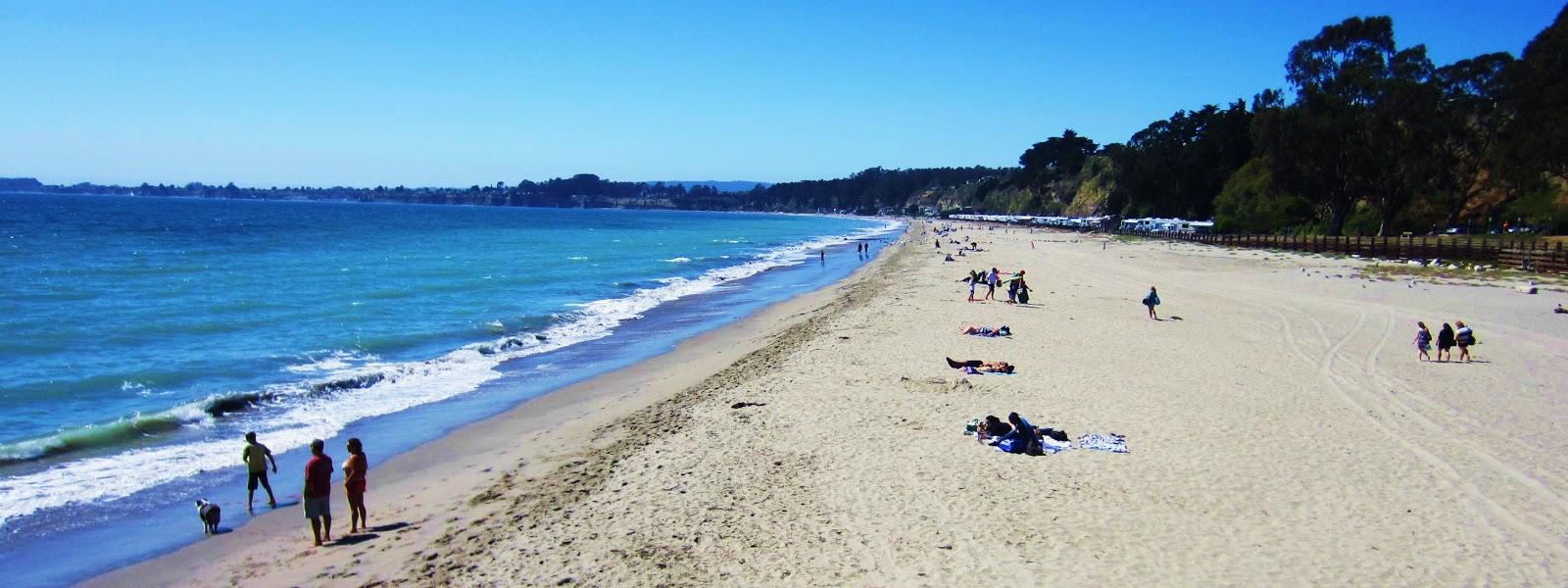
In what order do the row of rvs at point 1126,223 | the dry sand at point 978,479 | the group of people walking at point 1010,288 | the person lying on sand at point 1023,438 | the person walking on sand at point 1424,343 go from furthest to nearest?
the row of rvs at point 1126,223, the group of people walking at point 1010,288, the person walking on sand at point 1424,343, the person lying on sand at point 1023,438, the dry sand at point 978,479

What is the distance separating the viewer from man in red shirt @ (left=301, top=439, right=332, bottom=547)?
9.05m

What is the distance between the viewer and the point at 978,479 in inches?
403

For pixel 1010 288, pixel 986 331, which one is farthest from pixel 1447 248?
pixel 986 331

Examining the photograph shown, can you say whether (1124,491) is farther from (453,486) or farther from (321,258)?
(321,258)

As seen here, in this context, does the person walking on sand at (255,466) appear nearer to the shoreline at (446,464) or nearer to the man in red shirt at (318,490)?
the shoreline at (446,464)

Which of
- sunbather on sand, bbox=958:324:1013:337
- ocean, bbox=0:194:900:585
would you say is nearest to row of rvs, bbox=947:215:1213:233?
ocean, bbox=0:194:900:585

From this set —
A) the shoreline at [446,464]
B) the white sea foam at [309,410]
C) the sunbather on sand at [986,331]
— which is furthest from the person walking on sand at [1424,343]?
the white sea foam at [309,410]

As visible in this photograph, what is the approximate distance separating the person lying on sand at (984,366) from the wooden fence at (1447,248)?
106 feet

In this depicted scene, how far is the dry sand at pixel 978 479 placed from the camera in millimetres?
8109

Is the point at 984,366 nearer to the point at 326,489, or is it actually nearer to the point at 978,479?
the point at 978,479

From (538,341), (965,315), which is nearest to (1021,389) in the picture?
(965,315)

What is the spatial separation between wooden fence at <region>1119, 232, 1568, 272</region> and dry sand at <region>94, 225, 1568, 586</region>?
2124cm

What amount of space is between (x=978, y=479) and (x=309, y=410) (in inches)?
460

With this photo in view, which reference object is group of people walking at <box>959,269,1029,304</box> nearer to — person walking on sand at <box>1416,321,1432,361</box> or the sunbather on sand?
the sunbather on sand
